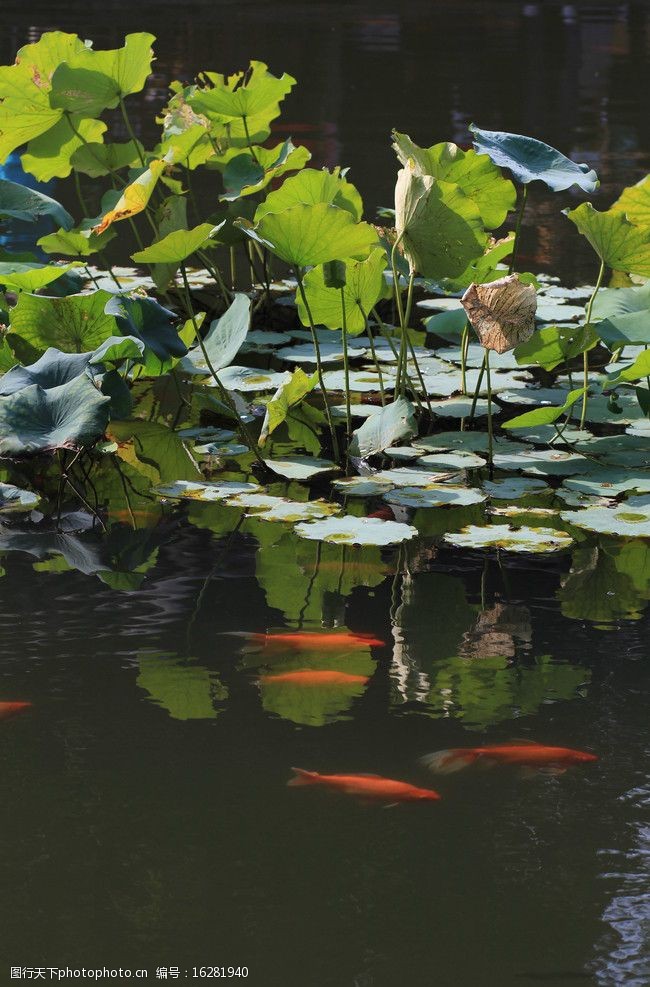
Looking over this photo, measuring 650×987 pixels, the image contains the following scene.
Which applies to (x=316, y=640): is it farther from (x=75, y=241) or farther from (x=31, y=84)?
(x=31, y=84)

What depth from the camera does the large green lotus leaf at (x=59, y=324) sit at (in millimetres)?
2500

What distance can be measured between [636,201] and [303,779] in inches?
62.5

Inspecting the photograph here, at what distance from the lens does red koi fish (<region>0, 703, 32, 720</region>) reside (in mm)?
1640

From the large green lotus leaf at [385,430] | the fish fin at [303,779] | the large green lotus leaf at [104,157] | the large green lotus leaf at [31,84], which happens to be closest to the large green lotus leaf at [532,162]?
the large green lotus leaf at [385,430]

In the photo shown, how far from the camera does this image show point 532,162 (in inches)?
100.0

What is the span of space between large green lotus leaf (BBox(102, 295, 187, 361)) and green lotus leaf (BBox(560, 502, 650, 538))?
800 mm

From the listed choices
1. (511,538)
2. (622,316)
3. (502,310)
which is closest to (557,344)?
(622,316)

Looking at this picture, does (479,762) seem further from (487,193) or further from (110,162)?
(110,162)

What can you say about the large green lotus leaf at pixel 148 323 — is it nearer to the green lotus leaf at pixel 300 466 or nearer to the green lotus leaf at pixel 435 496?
the green lotus leaf at pixel 300 466

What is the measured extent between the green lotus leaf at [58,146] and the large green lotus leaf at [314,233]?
1040mm

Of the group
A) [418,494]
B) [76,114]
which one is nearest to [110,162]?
[76,114]

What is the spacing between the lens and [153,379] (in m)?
3.27

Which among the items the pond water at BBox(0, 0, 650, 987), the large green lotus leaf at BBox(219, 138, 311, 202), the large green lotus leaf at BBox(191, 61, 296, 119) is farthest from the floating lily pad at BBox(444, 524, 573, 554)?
the large green lotus leaf at BBox(191, 61, 296, 119)

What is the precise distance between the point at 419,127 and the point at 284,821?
18.8ft
